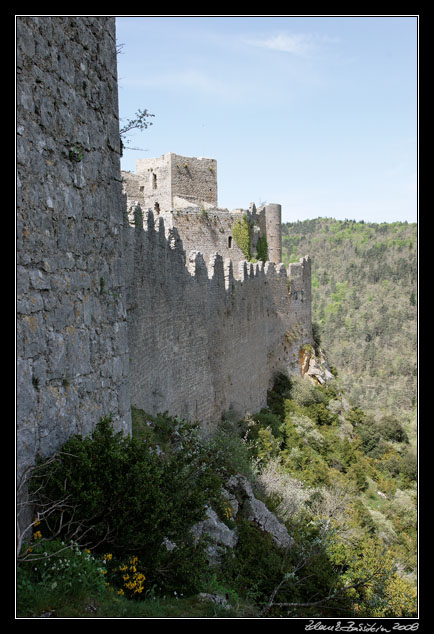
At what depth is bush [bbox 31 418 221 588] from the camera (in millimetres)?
3273

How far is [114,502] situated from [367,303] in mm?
77054

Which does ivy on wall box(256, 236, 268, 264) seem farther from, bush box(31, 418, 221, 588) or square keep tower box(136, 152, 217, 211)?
bush box(31, 418, 221, 588)

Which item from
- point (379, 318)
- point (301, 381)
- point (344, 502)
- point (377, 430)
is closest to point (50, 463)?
point (344, 502)

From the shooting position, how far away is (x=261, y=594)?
5.32 meters

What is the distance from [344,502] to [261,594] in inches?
415

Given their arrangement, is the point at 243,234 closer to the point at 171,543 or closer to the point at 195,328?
the point at 195,328

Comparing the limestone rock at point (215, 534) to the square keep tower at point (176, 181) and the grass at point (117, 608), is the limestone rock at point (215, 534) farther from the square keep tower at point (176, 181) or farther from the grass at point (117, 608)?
the square keep tower at point (176, 181)

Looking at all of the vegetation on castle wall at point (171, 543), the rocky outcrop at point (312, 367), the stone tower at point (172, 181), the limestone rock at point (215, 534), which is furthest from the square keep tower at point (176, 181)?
the limestone rock at point (215, 534)

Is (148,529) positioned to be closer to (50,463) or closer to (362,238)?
(50,463)

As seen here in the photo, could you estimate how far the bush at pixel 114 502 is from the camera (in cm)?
327

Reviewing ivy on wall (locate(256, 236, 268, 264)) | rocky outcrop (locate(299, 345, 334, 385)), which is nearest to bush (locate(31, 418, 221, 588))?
ivy on wall (locate(256, 236, 268, 264))

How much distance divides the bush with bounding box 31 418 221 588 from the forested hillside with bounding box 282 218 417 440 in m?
37.7

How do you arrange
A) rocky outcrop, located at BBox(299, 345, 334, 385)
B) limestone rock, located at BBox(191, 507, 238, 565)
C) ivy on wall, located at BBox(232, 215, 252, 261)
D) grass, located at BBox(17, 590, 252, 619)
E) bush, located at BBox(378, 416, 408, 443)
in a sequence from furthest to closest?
bush, located at BBox(378, 416, 408, 443)
rocky outcrop, located at BBox(299, 345, 334, 385)
ivy on wall, located at BBox(232, 215, 252, 261)
limestone rock, located at BBox(191, 507, 238, 565)
grass, located at BBox(17, 590, 252, 619)

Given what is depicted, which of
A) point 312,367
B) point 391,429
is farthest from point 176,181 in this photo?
point 391,429
